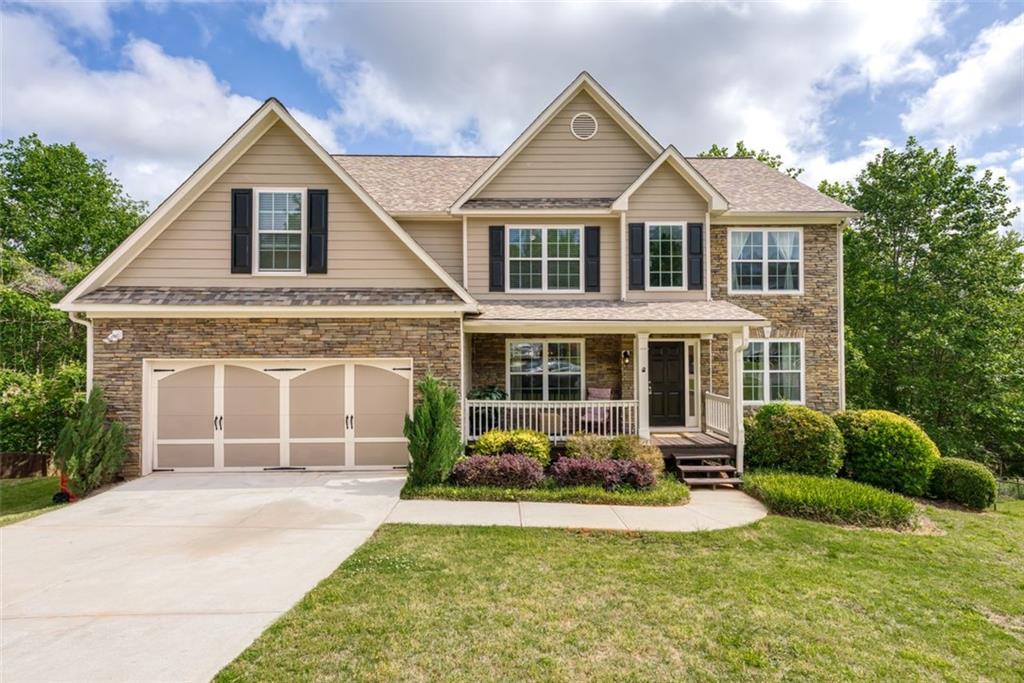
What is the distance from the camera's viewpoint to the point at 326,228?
31.7 feet

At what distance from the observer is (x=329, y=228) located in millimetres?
9688

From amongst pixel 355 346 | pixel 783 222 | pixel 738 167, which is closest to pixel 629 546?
pixel 355 346

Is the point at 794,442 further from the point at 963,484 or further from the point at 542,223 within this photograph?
the point at 542,223

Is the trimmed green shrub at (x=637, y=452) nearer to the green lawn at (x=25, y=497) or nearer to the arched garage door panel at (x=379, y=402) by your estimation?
the arched garage door panel at (x=379, y=402)

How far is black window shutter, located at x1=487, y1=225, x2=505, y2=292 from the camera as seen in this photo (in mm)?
11328

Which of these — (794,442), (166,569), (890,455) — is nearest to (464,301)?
(166,569)

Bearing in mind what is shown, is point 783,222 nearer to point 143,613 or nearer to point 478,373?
point 478,373

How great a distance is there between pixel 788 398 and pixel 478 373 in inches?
326

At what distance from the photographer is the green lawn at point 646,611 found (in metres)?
3.50

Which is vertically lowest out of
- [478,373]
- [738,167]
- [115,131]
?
[478,373]

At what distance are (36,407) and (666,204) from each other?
16.5 meters

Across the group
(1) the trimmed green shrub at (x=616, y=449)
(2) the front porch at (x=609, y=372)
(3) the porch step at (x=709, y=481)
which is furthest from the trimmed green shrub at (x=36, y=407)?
(3) the porch step at (x=709, y=481)

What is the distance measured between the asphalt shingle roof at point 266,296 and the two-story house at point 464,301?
0.05 meters

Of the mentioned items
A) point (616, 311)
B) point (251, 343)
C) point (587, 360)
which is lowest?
point (587, 360)
